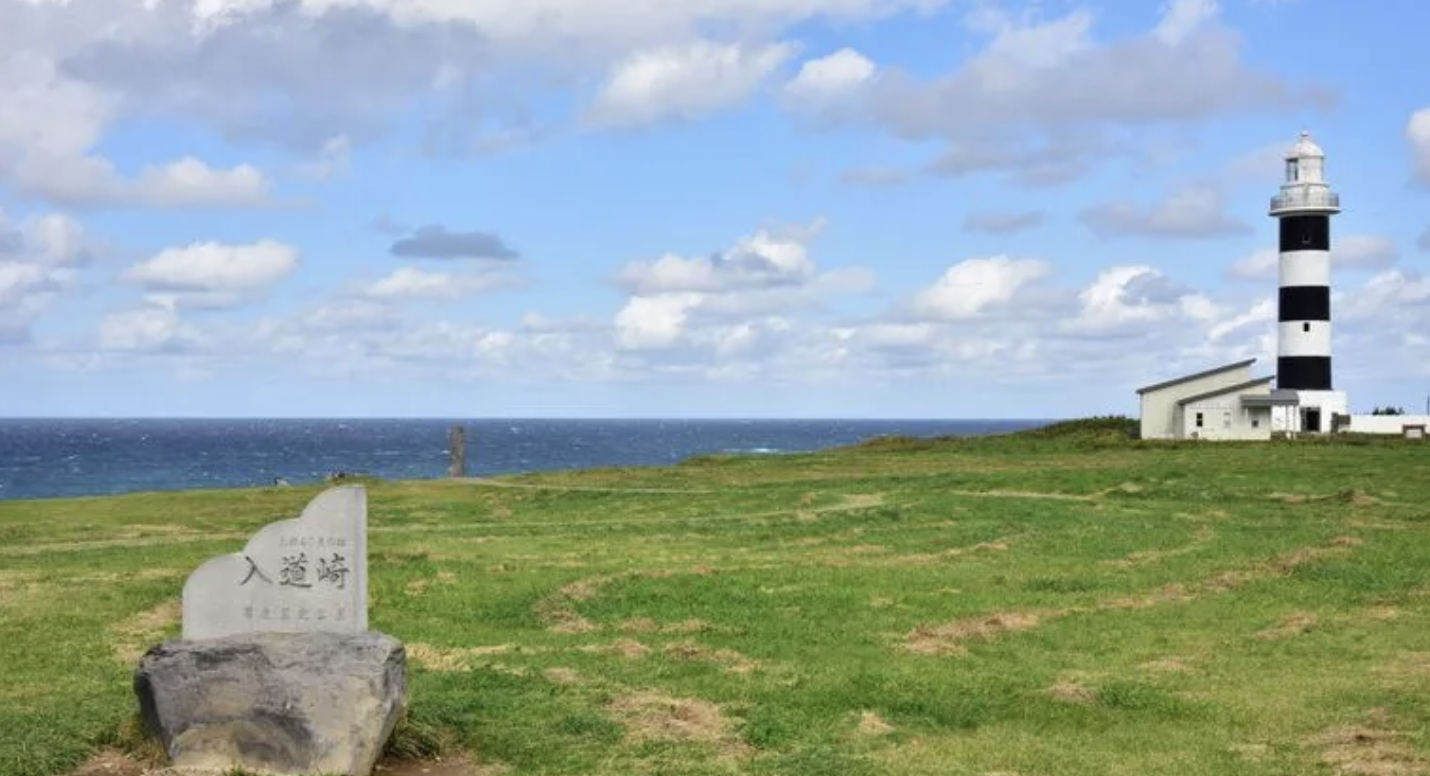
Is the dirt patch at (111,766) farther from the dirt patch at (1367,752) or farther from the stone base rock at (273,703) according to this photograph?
Result: the dirt patch at (1367,752)

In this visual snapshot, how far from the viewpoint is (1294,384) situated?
78.4 m

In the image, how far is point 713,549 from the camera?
37188 millimetres

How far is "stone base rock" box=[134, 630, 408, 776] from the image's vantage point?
1541cm

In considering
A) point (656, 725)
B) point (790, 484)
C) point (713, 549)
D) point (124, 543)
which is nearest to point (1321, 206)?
point (790, 484)

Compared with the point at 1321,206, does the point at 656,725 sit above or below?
below

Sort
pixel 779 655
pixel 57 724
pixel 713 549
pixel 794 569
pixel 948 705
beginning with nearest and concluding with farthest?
pixel 57 724 → pixel 948 705 → pixel 779 655 → pixel 794 569 → pixel 713 549

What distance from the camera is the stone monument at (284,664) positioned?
15.5m

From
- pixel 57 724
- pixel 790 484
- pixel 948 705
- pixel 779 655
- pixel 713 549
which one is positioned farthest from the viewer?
pixel 790 484

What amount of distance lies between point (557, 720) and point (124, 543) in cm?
2697

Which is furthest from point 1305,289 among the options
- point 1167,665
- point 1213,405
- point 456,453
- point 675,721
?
point 675,721

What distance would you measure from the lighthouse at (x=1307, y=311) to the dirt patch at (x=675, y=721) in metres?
65.9

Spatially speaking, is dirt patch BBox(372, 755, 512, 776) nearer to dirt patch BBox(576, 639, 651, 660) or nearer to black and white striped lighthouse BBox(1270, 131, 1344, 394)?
dirt patch BBox(576, 639, 651, 660)

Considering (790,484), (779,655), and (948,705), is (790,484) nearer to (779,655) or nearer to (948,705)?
(779,655)

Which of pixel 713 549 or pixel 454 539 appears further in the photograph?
pixel 454 539
